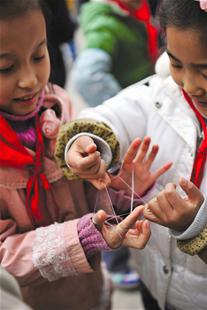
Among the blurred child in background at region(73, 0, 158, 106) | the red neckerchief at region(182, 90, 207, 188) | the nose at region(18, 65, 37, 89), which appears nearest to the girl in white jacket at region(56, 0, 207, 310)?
the red neckerchief at region(182, 90, 207, 188)

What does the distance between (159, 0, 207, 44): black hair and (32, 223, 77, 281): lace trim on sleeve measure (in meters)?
0.41

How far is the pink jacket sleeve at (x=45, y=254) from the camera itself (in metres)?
0.86

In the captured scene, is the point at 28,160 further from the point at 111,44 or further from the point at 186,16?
the point at 111,44

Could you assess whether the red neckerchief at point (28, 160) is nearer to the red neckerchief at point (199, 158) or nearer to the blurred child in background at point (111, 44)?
the red neckerchief at point (199, 158)

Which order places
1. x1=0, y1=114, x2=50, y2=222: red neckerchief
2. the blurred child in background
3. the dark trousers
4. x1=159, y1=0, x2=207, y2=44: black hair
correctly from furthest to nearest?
the blurred child in background
the dark trousers
x1=0, y1=114, x2=50, y2=222: red neckerchief
x1=159, y1=0, x2=207, y2=44: black hair

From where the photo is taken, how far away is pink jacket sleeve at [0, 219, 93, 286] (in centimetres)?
86

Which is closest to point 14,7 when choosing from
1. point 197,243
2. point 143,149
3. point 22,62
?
point 22,62

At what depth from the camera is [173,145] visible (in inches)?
36.8

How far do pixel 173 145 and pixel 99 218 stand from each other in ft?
0.74

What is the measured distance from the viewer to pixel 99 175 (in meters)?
0.86

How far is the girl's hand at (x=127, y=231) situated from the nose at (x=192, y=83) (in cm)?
21

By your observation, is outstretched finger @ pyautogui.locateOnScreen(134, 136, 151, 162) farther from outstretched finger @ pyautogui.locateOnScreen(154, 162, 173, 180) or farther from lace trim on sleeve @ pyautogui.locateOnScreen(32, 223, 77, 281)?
lace trim on sleeve @ pyautogui.locateOnScreen(32, 223, 77, 281)

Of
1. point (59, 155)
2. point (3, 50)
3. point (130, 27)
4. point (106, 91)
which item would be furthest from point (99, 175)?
point (130, 27)

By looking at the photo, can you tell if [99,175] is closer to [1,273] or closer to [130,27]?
[1,273]
